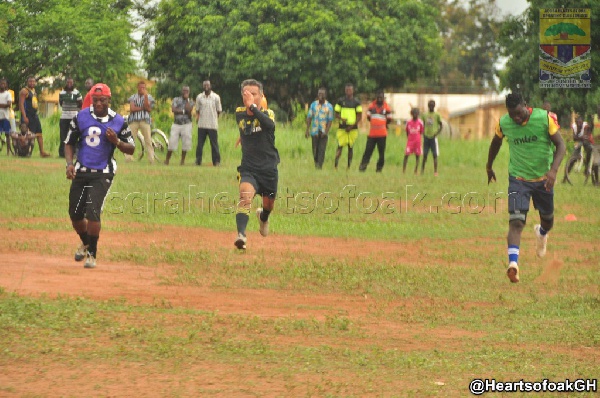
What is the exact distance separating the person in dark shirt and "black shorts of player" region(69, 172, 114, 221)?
167cm

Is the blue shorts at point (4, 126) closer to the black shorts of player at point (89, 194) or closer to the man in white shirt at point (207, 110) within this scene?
the man in white shirt at point (207, 110)

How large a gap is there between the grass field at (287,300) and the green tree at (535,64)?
51.2 feet

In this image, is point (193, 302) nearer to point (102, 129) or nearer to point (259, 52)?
point (102, 129)

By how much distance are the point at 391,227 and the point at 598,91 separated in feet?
63.0

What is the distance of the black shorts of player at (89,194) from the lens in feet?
38.9

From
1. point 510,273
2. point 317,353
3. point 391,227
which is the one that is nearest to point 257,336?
point 317,353

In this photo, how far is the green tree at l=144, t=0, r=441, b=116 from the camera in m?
45.9

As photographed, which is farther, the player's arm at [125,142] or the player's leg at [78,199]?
the player's leg at [78,199]

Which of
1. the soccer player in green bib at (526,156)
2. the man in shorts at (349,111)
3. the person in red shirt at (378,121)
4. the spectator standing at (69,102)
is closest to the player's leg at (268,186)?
the soccer player in green bib at (526,156)

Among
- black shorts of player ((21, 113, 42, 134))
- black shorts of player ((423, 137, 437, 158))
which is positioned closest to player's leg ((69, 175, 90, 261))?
black shorts of player ((21, 113, 42, 134))

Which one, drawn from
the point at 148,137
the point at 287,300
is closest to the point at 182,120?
→ the point at 148,137

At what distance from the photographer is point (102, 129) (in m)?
11.8

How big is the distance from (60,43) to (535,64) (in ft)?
60.1

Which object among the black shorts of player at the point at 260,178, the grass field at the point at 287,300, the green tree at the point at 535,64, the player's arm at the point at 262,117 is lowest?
the grass field at the point at 287,300
